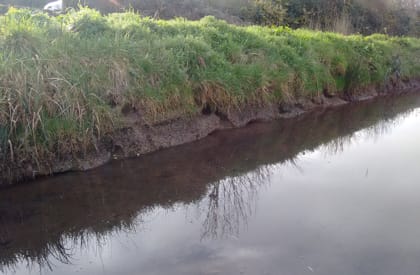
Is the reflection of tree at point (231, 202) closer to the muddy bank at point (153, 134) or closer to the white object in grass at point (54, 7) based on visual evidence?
the muddy bank at point (153, 134)

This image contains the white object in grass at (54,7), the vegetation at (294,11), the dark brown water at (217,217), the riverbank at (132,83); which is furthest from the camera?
the vegetation at (294,11)

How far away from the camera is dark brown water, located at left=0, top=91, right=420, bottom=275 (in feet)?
11.7

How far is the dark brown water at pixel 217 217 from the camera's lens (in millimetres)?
3568

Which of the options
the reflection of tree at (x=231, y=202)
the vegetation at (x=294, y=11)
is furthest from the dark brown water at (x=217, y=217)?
the vegetation at (x=294, y=11)

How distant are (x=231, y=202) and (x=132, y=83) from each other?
2.07 metres

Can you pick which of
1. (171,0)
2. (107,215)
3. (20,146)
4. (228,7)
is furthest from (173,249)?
(228,7)

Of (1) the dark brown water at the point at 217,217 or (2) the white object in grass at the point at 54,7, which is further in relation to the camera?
(2) the white object in grass at the point at 54,7

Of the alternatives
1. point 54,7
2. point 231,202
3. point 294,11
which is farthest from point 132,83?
point 294,11

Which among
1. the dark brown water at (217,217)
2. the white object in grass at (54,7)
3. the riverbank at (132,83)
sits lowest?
the dark brown water at (217,217)

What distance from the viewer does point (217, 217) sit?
429 centimetres

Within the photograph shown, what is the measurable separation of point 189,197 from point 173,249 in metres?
1.00

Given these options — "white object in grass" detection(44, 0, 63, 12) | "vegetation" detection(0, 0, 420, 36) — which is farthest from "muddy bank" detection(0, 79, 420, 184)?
"white object in grass" detection(44, 0, 63, 12)

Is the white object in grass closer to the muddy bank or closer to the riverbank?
the riverbank

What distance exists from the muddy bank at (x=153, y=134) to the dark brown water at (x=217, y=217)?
0.14 meters
